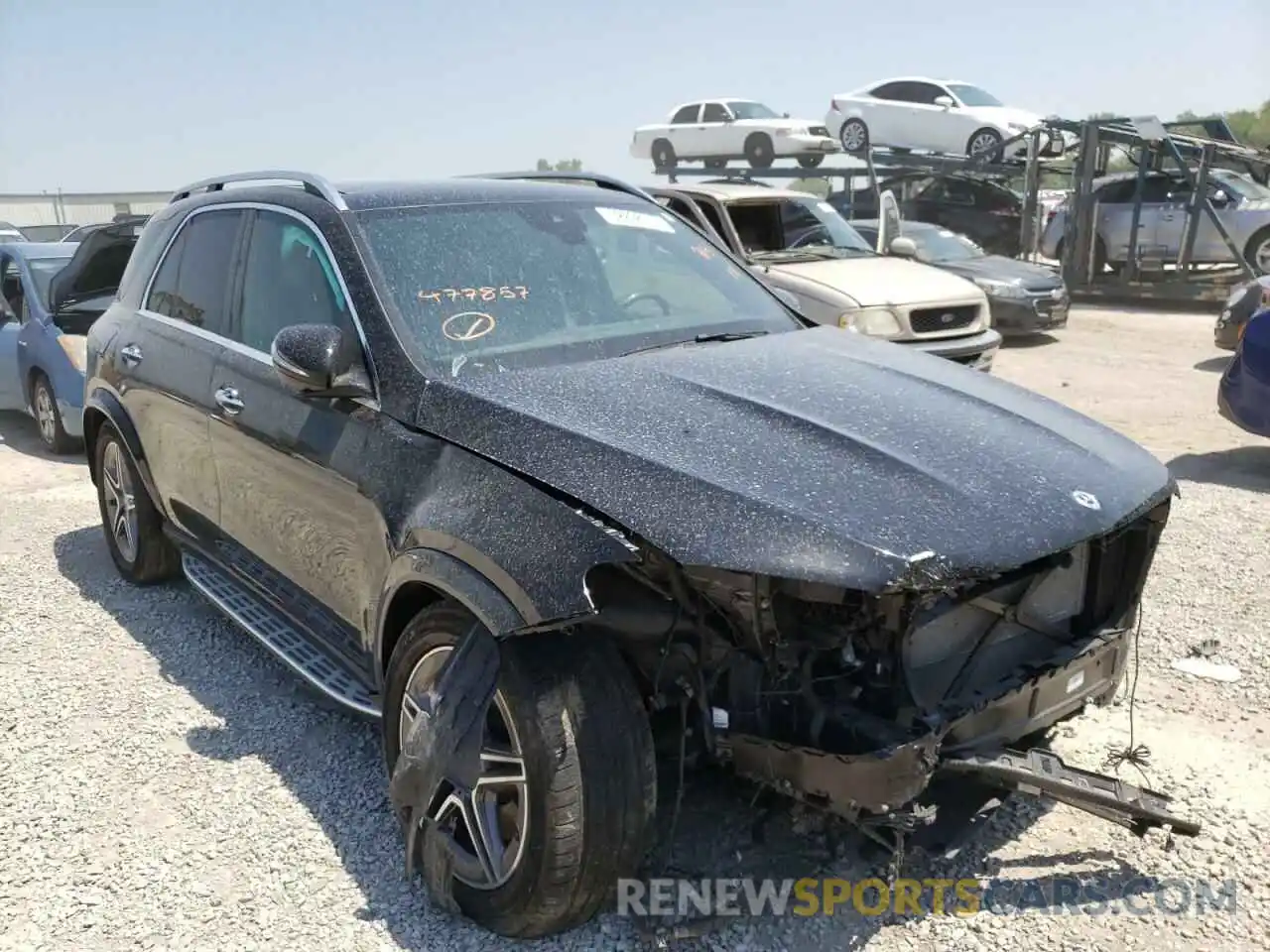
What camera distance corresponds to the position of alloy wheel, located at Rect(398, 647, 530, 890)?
8.59 feet

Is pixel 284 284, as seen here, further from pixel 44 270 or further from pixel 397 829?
pixel 44 270

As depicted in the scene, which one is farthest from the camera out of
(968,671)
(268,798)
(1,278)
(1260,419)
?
(1,278)

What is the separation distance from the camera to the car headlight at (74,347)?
7.84m

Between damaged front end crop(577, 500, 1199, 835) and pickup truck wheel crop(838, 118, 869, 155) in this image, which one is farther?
pickup truck wheel crop(838, 118, 869, 155)

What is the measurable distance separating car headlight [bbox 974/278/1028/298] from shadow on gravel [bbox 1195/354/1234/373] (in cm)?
218

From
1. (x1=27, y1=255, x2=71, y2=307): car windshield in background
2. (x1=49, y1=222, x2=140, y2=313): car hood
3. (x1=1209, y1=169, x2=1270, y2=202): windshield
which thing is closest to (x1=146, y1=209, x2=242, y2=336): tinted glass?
(x1=49, y1=222, x2=140, y2=313): car hood

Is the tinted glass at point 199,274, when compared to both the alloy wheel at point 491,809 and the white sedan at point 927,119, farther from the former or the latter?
the white sedan at point 927,119

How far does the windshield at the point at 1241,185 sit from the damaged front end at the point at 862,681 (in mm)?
15566

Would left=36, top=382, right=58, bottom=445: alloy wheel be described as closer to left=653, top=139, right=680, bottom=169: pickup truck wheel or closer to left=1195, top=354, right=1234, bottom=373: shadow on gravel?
left=1195, top=354, right=1234, bottom=373: shadow on gravel

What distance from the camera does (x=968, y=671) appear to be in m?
2.72

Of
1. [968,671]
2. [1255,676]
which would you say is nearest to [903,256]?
[1255,676]

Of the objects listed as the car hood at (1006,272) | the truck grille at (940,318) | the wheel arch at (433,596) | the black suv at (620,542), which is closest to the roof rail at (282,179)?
the black suv at (620,542)

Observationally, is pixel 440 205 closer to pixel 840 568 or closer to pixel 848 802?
pixel 840 568

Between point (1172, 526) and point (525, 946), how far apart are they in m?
4.46
